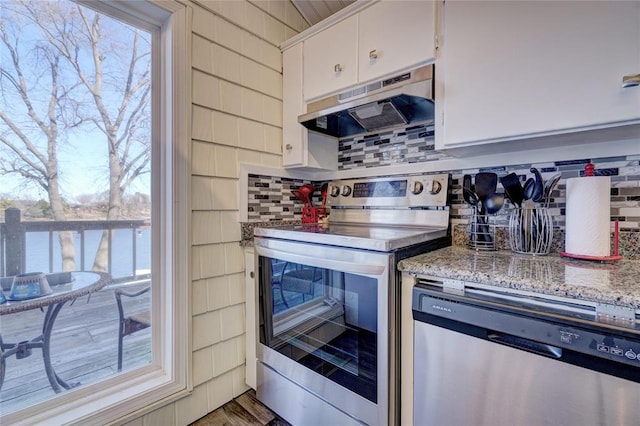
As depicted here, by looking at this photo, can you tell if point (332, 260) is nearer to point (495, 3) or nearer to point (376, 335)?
point (376, 335)

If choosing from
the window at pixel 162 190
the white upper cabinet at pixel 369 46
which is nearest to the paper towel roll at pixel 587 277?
the white upper cabinet at pixel 369 46

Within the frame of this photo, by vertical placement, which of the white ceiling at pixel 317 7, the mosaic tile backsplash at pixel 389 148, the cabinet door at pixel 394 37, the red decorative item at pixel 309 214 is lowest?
the red decorative item at pixel 309 214

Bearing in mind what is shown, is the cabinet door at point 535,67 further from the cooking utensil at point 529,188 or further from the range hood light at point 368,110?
the range hood light at point 368,110

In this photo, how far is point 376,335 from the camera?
100 centimetres

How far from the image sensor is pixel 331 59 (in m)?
1.53

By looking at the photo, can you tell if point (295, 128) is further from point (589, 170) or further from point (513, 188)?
point (589, 170)

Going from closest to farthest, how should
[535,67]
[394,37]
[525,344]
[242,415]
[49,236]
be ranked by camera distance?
1. [525,344]
2. [535,67]
3. [49,236]
4. [394,37]
5. [242,415]

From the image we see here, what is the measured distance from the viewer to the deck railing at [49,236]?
1008 millimetres

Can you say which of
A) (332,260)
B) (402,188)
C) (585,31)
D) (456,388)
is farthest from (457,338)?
(585,31)

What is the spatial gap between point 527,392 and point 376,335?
438mm

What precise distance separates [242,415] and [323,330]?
657mm

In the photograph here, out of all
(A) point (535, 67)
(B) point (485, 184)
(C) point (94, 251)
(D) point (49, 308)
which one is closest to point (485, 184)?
(B) point (485, 184)

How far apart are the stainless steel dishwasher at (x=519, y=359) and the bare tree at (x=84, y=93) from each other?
4.46ft

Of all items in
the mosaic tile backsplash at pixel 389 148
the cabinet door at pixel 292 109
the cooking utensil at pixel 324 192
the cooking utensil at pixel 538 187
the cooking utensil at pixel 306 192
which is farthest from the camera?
the cooking utensil at pixel 324 192
